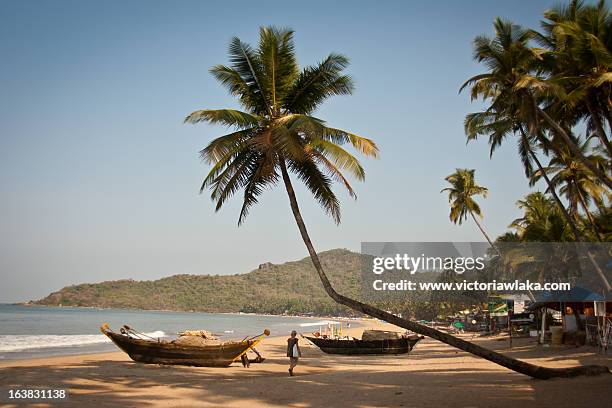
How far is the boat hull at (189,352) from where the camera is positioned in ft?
54.7

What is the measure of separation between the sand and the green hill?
121 metres

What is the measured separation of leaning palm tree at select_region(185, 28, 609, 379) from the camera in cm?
1209

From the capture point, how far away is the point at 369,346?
73.2 ft

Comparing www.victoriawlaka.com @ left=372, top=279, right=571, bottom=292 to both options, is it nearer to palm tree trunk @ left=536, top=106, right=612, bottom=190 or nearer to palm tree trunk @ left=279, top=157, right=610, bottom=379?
palm tree trunk @ left=536, top=106, right=612, bottom=190

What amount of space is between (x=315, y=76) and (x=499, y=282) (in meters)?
37.6

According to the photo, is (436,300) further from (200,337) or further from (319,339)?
(200,337)

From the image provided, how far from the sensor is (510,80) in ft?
48.8

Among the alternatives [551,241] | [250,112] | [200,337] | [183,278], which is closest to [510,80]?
[250,112]

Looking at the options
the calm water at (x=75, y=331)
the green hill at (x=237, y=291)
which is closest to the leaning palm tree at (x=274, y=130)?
the calm water at (x=75, y=331)

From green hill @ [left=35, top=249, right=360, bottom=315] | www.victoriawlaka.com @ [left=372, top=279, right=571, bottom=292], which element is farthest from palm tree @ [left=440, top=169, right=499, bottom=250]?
green hill @ [left=35, top=249, right=360, bottom=315]

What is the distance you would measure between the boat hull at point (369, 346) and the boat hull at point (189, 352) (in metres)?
6.73
